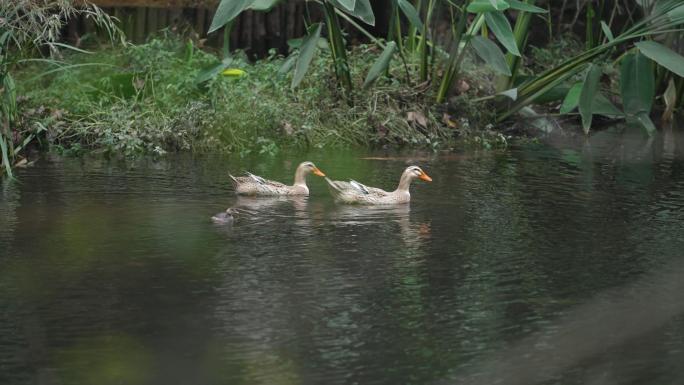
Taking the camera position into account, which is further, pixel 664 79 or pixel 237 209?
pixel 664 79

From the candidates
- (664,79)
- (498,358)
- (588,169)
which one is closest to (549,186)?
(588,169)

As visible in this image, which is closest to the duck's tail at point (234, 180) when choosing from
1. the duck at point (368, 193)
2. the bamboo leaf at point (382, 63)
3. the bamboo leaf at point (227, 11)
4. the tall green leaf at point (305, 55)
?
the duck at point (368, 193)

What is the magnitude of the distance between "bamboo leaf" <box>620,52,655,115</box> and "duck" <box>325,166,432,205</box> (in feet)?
15.2

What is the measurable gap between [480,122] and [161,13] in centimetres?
544

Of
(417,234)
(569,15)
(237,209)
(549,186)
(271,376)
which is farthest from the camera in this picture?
(569,15)

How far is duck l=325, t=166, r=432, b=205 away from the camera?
11625 millimetres

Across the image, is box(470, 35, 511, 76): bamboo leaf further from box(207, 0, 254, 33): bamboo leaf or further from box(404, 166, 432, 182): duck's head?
box(404, 166, 432, 182): duck's head

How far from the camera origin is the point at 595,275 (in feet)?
29.2

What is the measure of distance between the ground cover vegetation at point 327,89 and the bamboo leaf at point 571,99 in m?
0.02

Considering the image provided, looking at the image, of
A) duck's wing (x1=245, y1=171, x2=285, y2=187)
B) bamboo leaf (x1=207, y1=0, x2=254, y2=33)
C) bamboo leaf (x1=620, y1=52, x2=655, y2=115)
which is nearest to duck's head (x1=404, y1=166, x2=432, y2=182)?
duck's wing (x1=245, y1=171, x2=285, y2=187)

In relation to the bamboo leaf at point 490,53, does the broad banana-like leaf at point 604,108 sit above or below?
below

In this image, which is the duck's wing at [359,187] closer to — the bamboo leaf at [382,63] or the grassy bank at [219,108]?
the grassy bank at [219,108]

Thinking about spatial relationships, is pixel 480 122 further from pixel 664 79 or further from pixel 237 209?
pixel 237 209

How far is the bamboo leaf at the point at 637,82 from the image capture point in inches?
601
